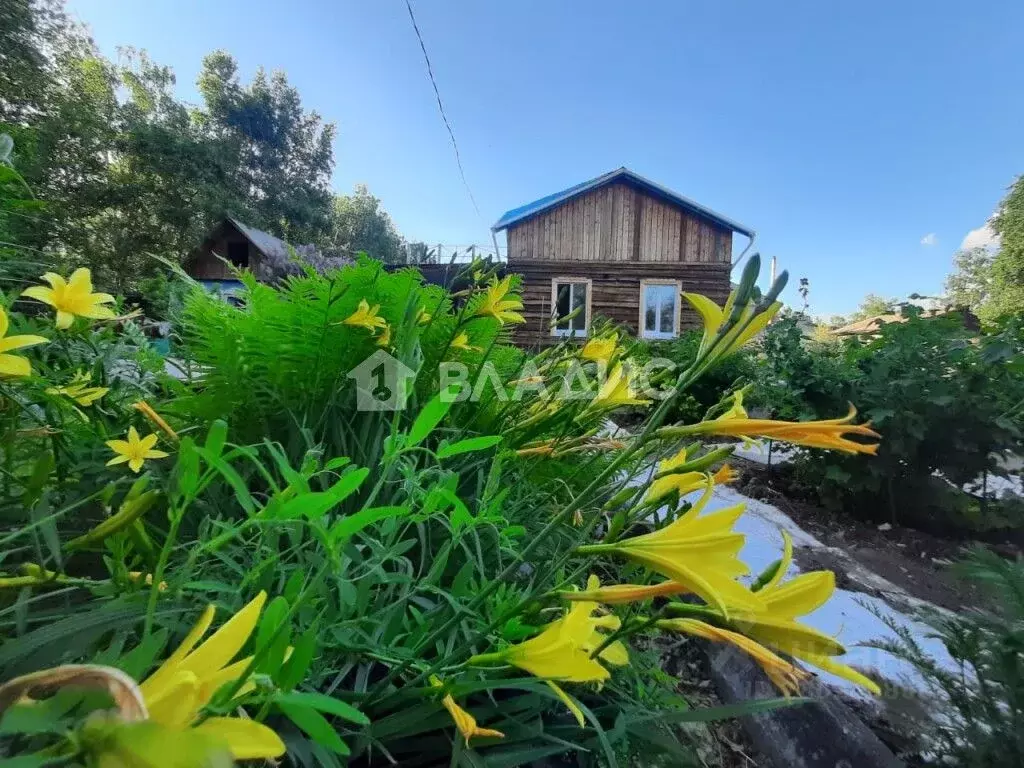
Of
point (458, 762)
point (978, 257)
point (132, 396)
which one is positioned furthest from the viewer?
point (978, 257)

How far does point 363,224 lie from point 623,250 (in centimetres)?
1908

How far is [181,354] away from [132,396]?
12 centimetres

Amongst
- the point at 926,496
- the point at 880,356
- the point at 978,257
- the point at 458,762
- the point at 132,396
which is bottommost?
the point at 926,496

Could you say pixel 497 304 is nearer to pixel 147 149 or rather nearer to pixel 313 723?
pixel 313 723

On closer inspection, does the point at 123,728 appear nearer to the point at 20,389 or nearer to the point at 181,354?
the point at 20,389

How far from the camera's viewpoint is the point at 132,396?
1.93 feet

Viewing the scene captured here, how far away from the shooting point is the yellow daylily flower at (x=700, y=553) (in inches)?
9.8

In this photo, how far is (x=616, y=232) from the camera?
298 inches

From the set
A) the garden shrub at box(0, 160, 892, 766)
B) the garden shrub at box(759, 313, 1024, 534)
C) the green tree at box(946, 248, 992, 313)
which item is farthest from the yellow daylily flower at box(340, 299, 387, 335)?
the green tree at box(946, 248, 992, 313)

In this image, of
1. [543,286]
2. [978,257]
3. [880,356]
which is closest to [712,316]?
[880,356]

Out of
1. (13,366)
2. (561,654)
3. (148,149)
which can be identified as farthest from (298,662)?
(148,149)

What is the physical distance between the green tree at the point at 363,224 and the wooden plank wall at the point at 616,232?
14.5 metres

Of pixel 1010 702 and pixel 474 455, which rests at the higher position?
pixel 474 455

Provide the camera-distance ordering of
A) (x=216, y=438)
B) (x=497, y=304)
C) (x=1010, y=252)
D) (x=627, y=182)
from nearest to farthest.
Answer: (x=216, y=438)
(x=497, y=304)
(x=627, y=182)
(x=1010, y=252)
